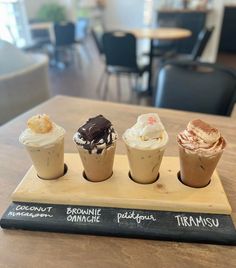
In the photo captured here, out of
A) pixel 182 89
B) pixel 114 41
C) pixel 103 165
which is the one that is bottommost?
pixel 114 41

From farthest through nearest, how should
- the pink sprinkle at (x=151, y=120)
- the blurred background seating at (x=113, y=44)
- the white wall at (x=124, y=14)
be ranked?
the white wall at (x=124, y=14) → the blurred background seating at (x=113, y=44) → the pink sprinkle at (x=151, y=120)

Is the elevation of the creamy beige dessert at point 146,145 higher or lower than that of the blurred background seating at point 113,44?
higher

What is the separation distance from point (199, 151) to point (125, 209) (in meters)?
0.19

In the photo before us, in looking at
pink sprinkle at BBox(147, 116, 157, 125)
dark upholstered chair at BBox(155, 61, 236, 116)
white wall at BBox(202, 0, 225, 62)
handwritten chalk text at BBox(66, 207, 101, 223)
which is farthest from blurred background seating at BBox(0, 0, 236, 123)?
handwritten chalk text at BBox(66, 207, 101, 223)

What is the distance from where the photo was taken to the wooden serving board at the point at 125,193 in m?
0.54

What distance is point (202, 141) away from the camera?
1.77 ft

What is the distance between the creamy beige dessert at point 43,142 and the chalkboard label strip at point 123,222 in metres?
0.09

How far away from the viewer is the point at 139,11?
25.5ft

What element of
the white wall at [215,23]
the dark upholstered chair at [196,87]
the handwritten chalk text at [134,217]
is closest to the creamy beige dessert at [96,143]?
the handwritten chalk text at [134,217]

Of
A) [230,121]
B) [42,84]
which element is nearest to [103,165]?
[230,121]

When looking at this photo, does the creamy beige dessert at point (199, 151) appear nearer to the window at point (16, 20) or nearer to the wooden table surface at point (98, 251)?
the wooden table surface at point (98, 251)

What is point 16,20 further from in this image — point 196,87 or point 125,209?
point 125,209

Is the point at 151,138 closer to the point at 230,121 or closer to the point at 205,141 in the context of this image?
the point at 205,141

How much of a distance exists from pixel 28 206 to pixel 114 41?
2486 mm
